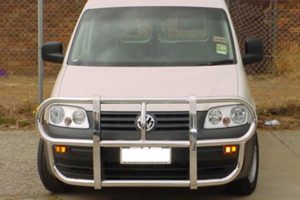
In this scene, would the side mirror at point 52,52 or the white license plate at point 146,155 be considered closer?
the white license plate at point 146,155

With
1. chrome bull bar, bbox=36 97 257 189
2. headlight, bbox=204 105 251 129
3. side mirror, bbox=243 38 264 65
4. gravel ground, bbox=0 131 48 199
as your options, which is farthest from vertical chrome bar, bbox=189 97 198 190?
side mirror, bbox=243 38 264 65

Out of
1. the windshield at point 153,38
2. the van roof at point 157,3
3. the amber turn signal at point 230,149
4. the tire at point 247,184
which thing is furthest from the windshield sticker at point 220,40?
the amber turn signal at point 230,149

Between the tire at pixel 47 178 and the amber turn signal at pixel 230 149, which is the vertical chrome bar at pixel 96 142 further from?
the amber turn signal at pixel 230 149

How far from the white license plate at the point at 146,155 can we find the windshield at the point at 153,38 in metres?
1.18

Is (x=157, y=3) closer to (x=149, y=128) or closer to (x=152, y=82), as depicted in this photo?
(x=152, y=82)

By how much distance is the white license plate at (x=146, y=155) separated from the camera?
4.91 meters

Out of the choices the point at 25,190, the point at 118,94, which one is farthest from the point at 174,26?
the point at 25,190

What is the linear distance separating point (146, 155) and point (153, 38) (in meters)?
1.69

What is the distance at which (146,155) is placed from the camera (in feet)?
16.1

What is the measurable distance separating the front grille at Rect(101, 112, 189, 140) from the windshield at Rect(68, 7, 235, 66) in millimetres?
1007

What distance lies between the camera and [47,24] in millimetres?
14406

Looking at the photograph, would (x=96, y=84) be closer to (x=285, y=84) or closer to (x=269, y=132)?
(x=269, y=132)

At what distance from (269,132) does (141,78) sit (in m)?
3.58

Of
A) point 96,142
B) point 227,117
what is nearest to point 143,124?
point 96,142
